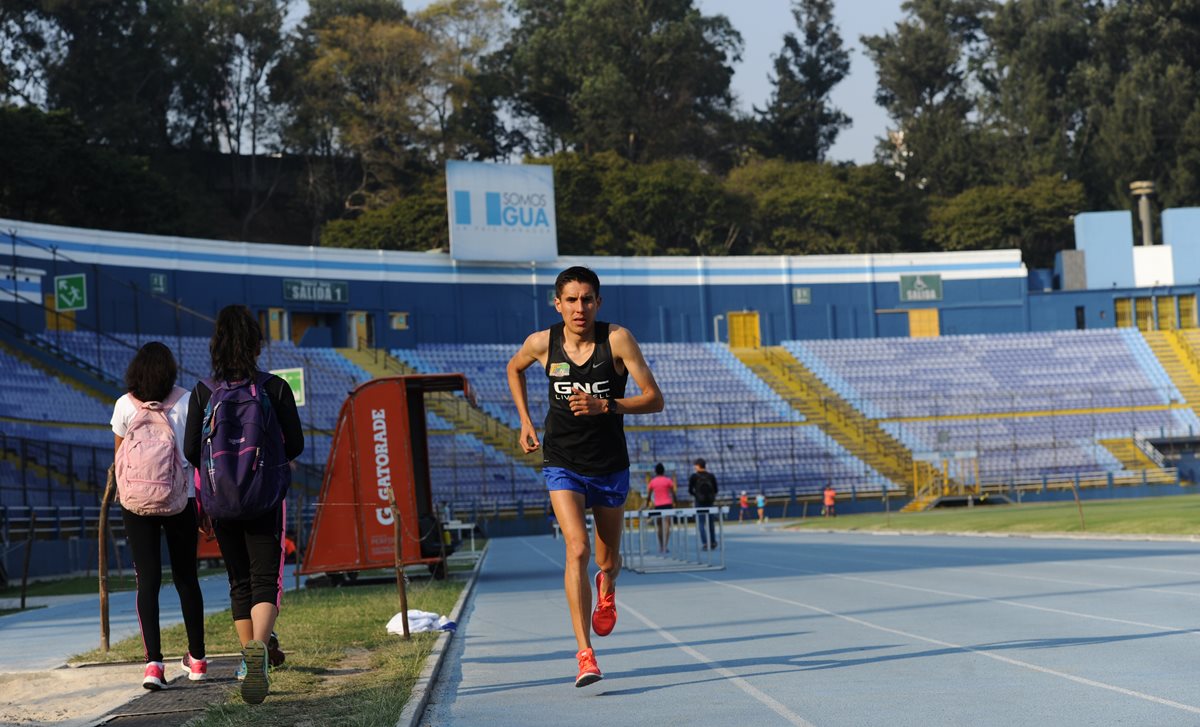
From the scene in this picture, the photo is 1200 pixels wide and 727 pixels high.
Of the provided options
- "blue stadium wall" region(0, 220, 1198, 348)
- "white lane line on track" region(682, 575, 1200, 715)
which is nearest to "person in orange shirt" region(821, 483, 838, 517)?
"blue stadium wall" region(0, 220, 1198, 348)

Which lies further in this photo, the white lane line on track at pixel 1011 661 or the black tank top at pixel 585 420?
the black tank top at pixel 585 420

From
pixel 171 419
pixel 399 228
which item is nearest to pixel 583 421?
pixel 171 419

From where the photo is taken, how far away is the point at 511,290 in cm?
6694

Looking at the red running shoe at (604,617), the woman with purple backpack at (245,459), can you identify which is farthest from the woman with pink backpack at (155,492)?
the red running shoe at (604,617)

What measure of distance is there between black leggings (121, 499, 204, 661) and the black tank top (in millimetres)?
2242

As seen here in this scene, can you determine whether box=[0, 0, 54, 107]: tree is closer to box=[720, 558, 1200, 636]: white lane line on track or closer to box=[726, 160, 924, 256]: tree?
box=[726, 160, 924, 256]: tree

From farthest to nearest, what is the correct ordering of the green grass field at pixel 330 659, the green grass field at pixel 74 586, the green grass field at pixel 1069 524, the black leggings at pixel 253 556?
1. the green grass field at pixel 1069 524
2. the green grass field at pixel 74 586
3. the black leggings at pixel 253 556
4. the green grass field at pixel 330 659

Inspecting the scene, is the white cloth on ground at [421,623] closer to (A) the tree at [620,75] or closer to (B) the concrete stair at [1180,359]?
(B) the concrete stair at [1180,359]

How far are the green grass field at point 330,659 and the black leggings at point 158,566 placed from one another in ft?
2.00

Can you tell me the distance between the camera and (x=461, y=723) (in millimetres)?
7344

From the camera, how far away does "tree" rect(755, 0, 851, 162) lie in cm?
10138

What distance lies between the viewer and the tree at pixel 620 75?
89750 mm

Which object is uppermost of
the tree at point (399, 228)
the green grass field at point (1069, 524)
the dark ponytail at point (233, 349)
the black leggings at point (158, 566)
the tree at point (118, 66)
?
the tree at point (118, 66)

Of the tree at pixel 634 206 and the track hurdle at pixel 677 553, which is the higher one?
the tree at pixel 634 206
